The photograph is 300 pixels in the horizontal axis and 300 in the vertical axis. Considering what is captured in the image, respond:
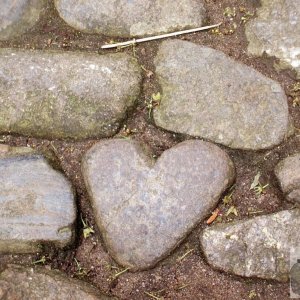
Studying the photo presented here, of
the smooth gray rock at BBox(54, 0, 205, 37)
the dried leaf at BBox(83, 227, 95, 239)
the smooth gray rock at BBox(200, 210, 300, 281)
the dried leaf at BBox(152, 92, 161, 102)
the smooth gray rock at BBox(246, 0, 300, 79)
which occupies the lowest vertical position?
the dried leaf at BBox(83, 227, 95, 239)

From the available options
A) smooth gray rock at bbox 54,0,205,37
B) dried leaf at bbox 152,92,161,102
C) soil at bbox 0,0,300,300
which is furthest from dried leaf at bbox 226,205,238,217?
smooth gray rock at bbox 54,0,205,37

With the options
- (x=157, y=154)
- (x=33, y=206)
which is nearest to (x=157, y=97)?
(x=157, y=154)

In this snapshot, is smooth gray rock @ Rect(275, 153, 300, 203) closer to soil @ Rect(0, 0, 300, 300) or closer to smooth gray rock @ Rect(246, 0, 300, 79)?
soil @ Rect(0, 0, 300, 300)

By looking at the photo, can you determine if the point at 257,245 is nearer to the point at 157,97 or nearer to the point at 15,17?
the point at 157,97

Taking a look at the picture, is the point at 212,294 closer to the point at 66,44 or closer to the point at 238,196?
the point at 238,196

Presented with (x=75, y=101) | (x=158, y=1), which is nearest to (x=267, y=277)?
(x=75, y=101)

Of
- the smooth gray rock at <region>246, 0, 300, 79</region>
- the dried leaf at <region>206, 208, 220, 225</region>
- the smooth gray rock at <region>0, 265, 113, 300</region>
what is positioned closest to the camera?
the smooth gray rock at <region>0, 265, 113, 300</region>
